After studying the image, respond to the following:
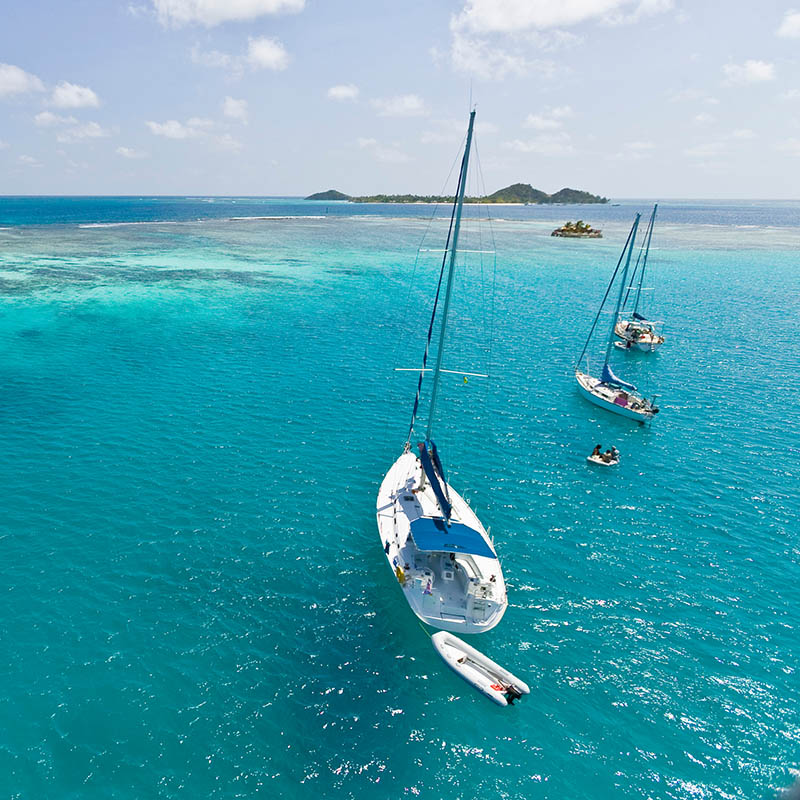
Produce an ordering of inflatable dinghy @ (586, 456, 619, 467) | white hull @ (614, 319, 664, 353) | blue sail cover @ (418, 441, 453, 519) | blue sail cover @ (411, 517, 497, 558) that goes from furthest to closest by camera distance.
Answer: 1. white hull @ (614, 319, 664, 353)
2. inflatable dinghy @ (586, 456, 619, 467)
3. blue sail cover @ (418, 441, 453, 519)
4. blue sail cover @ (411, 517, 497, 558)

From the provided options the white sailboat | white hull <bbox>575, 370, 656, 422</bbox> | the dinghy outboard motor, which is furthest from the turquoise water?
the white sailboat

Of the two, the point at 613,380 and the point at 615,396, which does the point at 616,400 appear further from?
the point at 613,380

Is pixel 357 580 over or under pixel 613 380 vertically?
under

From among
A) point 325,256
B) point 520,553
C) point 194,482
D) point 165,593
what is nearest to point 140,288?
point 325,256

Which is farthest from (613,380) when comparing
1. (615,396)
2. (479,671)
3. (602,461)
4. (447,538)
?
(479,671)

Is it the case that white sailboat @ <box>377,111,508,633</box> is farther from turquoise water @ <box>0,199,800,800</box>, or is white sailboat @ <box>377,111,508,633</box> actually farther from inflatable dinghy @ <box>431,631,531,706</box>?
turquoise water @ <box>0,199,800,800</box>

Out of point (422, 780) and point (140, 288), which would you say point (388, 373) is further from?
point (140, 288)

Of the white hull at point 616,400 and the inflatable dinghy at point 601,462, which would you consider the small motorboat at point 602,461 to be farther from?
the white hull at point 616,400
